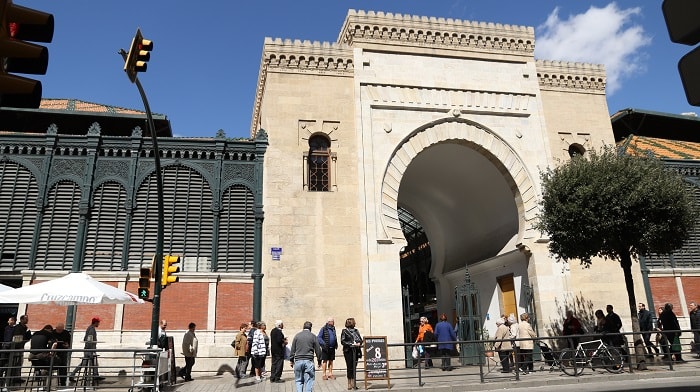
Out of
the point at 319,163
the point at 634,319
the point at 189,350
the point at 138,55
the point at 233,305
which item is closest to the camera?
the point at 138,55

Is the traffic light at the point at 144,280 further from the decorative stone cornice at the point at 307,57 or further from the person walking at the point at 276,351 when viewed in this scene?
the decorative stone cornice at the point at 307,57

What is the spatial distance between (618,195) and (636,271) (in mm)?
5830

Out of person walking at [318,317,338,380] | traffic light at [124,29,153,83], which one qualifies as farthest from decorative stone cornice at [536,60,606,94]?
traffic light at [124,29,153,83]

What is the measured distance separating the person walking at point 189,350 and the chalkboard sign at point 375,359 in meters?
4.87

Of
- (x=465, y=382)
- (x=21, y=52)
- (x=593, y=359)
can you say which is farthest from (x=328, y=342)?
(x=21, y=52)

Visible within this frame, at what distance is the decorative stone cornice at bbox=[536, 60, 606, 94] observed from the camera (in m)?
19.5

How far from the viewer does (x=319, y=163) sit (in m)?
17.3

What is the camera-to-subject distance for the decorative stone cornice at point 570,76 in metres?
19.5

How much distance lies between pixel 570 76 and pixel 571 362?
11.6 m

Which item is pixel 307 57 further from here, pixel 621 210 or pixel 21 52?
pixel 21 52

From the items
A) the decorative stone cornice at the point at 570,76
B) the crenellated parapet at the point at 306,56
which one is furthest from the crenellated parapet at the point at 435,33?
the decorative stone cornice at the point at 570,76

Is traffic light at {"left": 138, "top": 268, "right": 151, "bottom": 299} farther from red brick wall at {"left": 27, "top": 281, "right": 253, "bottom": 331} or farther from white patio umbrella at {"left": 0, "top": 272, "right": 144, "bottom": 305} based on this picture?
red brick wall at {"left": 27, "top": 281, "right": 253, "bottom": 331}

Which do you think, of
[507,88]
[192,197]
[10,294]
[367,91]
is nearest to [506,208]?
[507,88]

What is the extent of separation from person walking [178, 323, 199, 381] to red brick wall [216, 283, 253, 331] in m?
1.40
